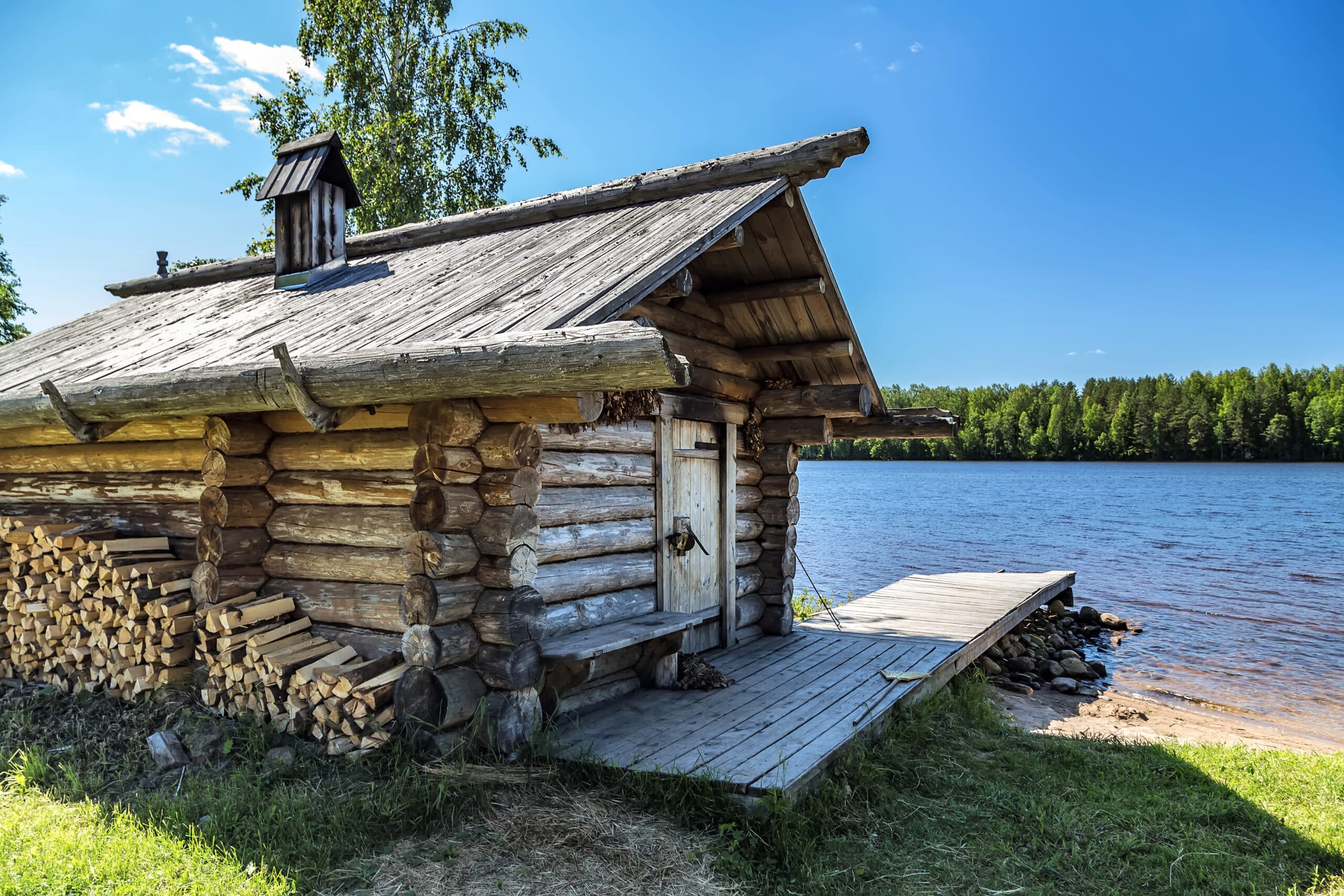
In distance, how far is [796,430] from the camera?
29.2 feet

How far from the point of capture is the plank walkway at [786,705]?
4.87 m

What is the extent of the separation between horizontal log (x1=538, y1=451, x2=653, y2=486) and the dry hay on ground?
2.03m

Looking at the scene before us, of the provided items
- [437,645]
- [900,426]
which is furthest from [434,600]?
[900,426]

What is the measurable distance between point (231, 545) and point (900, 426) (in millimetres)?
7336

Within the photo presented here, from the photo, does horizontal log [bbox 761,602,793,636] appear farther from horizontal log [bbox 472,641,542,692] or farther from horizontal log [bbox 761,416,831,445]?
horizontal log [bbox 472,641,542,692]

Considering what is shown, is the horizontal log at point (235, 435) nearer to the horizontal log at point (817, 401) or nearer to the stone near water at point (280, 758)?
the stone near water at point (280, 758)

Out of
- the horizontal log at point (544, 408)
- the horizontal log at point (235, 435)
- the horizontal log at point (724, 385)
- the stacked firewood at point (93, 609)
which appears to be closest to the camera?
the horizontal log at point (544, 408)

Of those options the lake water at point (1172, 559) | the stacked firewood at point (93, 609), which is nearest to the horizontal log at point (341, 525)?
the stacked firewood at point (93, 609)

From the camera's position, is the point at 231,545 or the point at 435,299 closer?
the point at 231,545

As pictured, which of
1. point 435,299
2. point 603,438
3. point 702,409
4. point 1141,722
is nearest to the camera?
point 435,299

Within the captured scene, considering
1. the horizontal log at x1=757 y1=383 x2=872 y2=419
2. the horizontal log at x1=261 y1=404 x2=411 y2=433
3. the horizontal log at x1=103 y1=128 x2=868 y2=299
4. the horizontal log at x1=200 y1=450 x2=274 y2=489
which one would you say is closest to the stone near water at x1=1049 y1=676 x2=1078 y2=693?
the horizontal log at x1=757 y1=383 x2=872 y2=419

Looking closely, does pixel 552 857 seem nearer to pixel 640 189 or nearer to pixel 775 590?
pixel 640 189

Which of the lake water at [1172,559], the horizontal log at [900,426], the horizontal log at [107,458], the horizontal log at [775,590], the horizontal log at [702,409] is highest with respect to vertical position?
the horizontal log at [702,409]

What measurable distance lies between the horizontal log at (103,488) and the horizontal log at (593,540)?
2788 mm
